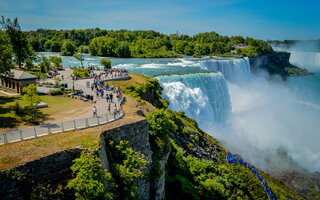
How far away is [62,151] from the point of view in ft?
33.1

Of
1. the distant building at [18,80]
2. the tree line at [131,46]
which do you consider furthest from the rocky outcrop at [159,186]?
the tree line at [131,46]

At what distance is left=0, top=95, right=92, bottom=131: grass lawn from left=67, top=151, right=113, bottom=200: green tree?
6.00 m

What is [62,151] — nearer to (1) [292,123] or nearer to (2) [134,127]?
(2) [134,127]

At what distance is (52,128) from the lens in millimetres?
12156

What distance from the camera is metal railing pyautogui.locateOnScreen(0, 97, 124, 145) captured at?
10.7 meters

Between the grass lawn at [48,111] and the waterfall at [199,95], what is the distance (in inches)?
626

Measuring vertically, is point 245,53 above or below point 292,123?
above

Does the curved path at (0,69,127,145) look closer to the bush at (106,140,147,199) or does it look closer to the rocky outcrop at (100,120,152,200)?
the rocky outcrop at (100,120,152,200)

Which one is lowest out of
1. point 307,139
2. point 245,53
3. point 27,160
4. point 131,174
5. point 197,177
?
point 307,139

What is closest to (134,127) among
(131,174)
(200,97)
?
(131,174)

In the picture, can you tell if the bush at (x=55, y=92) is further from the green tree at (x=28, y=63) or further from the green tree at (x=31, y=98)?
the green tree at (x=28, y=63)

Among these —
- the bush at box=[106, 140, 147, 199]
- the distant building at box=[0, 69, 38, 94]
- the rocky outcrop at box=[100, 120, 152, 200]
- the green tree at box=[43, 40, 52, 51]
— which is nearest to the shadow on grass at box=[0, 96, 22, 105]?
the distant building at box=[0, 69, 38, 94]

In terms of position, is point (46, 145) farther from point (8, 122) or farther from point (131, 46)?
point (131, 46)

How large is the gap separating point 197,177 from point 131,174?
8.32 m
